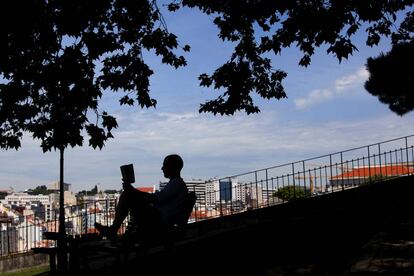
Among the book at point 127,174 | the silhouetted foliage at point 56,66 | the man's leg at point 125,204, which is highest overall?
the silhouetted foliage at point 56,66

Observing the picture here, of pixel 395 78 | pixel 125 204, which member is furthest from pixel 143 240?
pixel 395 78

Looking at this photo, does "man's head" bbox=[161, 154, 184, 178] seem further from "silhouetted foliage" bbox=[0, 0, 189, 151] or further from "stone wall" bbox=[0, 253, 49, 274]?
"stone wall" bbox=[0, 253, 49, 274]

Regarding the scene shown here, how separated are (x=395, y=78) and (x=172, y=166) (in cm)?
904

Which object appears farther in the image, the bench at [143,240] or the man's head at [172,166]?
the man's head at [172,166]

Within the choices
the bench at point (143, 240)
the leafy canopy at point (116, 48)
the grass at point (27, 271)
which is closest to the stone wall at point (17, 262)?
the grass at point (27, 271)

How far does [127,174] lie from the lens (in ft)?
18.5

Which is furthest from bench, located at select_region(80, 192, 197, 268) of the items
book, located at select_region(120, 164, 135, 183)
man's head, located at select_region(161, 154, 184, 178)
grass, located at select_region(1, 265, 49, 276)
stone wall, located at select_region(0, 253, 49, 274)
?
stone wall, located at select_region(0, 253, 49, 274)

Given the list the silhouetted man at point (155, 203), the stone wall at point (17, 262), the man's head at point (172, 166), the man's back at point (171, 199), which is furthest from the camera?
the stone wall at point (17, 262)

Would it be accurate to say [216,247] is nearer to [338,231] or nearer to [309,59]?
[338,231]

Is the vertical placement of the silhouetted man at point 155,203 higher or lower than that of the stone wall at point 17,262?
higher

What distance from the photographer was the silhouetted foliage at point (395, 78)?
39.6 ft

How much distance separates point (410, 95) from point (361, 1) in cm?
599

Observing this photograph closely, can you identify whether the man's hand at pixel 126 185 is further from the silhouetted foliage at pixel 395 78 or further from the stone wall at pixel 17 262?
the stone wall at pixel 17 262

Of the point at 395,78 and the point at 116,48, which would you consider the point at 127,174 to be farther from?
the point at 395,78
